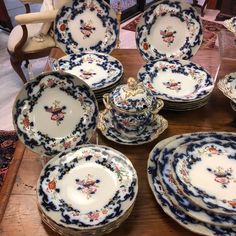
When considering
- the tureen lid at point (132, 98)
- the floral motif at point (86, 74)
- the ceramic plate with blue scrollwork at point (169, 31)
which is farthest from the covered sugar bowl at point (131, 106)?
the ceramic plate with blue scrollwork at point (169, 31)

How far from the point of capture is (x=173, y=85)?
92 cm

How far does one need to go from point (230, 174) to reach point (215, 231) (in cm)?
14

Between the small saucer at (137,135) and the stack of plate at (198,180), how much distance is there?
6 centimetres

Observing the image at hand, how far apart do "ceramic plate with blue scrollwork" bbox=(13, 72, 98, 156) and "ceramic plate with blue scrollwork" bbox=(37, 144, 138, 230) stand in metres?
0.06

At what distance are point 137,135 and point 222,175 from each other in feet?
0.68

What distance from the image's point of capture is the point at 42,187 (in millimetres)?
616

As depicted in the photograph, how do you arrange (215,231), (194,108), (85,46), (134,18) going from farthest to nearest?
(134,18) < (85,46) < (194,108) < (215,231)

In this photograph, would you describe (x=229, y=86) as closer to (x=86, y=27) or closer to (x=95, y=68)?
(x=95, y=68)

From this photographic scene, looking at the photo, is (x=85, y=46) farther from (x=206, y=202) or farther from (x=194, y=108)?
(x=206, y=202)

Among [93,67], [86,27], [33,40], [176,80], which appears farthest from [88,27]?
[33,40]

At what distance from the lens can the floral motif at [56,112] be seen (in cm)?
75

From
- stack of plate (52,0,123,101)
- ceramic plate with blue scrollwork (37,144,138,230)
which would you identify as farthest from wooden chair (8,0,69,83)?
ceramic plate with blue scrollwork (37,144,138,230)

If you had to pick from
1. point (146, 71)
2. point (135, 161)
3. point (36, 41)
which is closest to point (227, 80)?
point (146, 71)

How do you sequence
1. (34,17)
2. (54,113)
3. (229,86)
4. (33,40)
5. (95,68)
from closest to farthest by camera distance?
1. (54,113)
2. (229,86)
3. (95,68)
4. (34,17)
5. (33,40)
